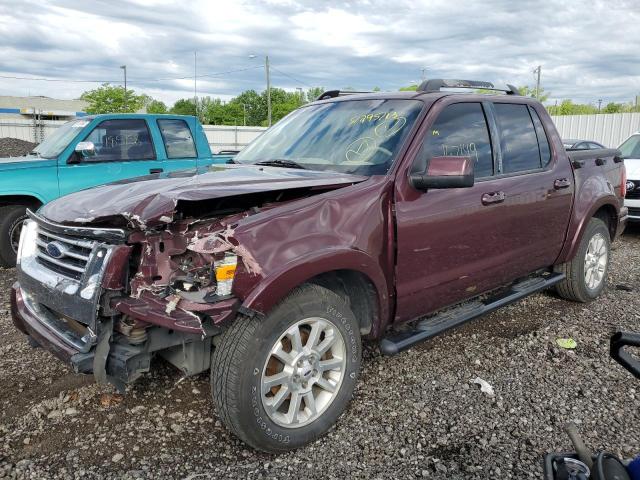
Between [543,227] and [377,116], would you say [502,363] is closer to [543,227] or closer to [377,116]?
[543,227]

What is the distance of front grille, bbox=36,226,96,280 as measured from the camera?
2734 mm

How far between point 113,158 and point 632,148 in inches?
370

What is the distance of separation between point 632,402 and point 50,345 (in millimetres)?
3514

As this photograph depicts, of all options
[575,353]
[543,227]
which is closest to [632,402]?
[575,353]

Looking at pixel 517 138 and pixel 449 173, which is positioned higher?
pixel 517 138

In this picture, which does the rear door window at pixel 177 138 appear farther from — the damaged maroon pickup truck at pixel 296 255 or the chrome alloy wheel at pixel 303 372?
the chrome alloy wheel at pixel 303 372

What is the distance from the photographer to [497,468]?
2.73 m

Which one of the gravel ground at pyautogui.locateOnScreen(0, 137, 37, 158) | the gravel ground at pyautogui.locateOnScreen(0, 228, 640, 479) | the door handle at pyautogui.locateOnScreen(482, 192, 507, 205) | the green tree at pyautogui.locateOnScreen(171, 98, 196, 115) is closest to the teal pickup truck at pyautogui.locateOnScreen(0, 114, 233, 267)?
the gravel ground at pyautogui.locateOnScreen(0, 228, 640, 479)

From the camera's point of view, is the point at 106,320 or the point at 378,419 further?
the point at 378,419

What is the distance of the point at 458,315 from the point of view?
3.73 m

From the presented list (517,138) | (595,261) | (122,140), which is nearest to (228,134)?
(122,140)

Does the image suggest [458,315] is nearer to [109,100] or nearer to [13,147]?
[13,147]

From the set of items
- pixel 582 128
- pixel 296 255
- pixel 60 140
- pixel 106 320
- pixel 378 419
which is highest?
pixel 582 128

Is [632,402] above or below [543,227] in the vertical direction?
below
